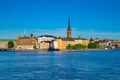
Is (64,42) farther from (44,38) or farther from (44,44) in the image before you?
(44,38)

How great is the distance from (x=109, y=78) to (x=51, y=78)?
124 inches

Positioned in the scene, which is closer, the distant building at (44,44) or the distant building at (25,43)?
the distant building at (44,44)

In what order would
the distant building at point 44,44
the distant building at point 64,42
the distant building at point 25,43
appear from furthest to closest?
the distant building at point 25,43
the distant building at point 44,44
the distant building at point 64,42

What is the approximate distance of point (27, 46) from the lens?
12394 cm

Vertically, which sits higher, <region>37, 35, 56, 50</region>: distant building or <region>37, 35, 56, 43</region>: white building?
<region>37, 35, 56, 43</region>: white building

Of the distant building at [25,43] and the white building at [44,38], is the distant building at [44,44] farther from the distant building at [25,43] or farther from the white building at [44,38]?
the distant building at [25,43]

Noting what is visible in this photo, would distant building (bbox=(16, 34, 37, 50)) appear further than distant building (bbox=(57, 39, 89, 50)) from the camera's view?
Yes

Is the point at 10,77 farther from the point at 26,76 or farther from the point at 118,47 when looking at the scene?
the point at 118,47

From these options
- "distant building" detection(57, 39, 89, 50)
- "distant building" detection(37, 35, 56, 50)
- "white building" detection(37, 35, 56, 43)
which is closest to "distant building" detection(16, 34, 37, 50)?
"distant building" detection(37, 35, 56, 50)

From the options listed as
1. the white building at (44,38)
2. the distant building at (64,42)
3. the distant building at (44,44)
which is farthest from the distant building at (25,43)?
the distant building at (64,42)

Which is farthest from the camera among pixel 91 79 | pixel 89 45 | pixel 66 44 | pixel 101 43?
pixel 101 43

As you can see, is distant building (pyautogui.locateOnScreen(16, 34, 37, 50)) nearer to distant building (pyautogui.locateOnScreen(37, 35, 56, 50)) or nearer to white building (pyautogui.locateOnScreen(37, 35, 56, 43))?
distant building (pyautogui.locateOnScreen(37, 35, 56, 50))

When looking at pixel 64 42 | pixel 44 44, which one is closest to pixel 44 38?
pixel 44 44

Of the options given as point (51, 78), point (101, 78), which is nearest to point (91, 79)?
point (101, 78)
